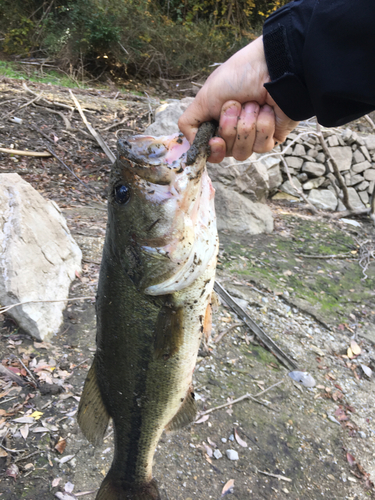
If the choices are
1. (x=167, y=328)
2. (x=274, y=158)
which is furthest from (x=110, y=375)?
(x=274, y=158)

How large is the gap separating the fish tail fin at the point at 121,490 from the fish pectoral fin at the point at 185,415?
0.33 metres

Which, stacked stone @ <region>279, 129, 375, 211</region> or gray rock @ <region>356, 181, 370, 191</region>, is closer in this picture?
stacked stone @ <region>279, 129, 375, 211</region>

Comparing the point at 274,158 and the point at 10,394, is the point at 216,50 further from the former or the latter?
the point at 10,394

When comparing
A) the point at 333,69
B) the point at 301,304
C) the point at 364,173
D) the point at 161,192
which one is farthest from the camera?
the point at 364,173

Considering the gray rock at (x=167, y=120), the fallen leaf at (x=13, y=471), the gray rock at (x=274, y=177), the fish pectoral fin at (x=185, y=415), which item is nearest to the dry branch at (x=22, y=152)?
the gray rock at (x=167, y=120)

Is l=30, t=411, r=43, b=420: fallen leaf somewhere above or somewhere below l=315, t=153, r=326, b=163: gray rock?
below

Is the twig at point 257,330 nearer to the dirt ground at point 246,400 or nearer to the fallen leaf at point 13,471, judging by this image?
the dirt ground at point 246,400

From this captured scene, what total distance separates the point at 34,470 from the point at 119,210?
2.05 m

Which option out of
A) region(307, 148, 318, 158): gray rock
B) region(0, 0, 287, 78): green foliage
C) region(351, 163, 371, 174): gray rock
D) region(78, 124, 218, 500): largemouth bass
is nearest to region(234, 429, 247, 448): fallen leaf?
region(78, 124, 218, 500): largemouth bass

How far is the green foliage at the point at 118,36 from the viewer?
1249 centimetres

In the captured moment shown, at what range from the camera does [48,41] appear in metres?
12.4

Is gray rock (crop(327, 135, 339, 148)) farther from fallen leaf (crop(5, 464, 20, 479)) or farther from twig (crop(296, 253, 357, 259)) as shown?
fallen leaf (crop(5, 464, 20, 479))

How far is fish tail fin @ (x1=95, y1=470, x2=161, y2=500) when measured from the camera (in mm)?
1925

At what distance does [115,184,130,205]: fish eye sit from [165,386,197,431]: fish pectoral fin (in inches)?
43.7
